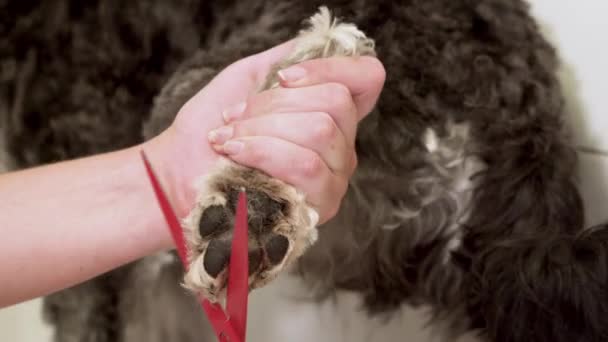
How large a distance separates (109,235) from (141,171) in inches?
3.2

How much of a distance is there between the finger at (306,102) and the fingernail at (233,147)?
5 cm

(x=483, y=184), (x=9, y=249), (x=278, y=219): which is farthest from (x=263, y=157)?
(x=483, y=184)

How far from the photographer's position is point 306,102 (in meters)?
0.72

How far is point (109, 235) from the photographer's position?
0.76m

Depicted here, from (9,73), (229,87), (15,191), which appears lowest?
(9,73)

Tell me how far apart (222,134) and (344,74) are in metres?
0.15

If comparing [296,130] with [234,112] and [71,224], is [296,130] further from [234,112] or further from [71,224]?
[71,224]

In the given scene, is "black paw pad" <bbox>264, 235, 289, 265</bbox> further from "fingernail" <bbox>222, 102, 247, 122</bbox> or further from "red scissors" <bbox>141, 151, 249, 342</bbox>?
"fingernail" <bbox>222, 102, 247, 122</bbox>

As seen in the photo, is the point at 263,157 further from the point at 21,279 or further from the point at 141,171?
the point at 21,279

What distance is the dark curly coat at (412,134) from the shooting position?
81 cm

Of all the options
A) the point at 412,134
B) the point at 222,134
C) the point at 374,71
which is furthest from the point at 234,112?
the point at 412,134

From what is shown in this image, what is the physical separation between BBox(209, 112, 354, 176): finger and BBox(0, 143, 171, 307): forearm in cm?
13

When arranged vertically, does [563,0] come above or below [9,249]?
above

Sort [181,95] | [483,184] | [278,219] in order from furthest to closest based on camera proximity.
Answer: [181,95] → [483,184] → [278,219]
